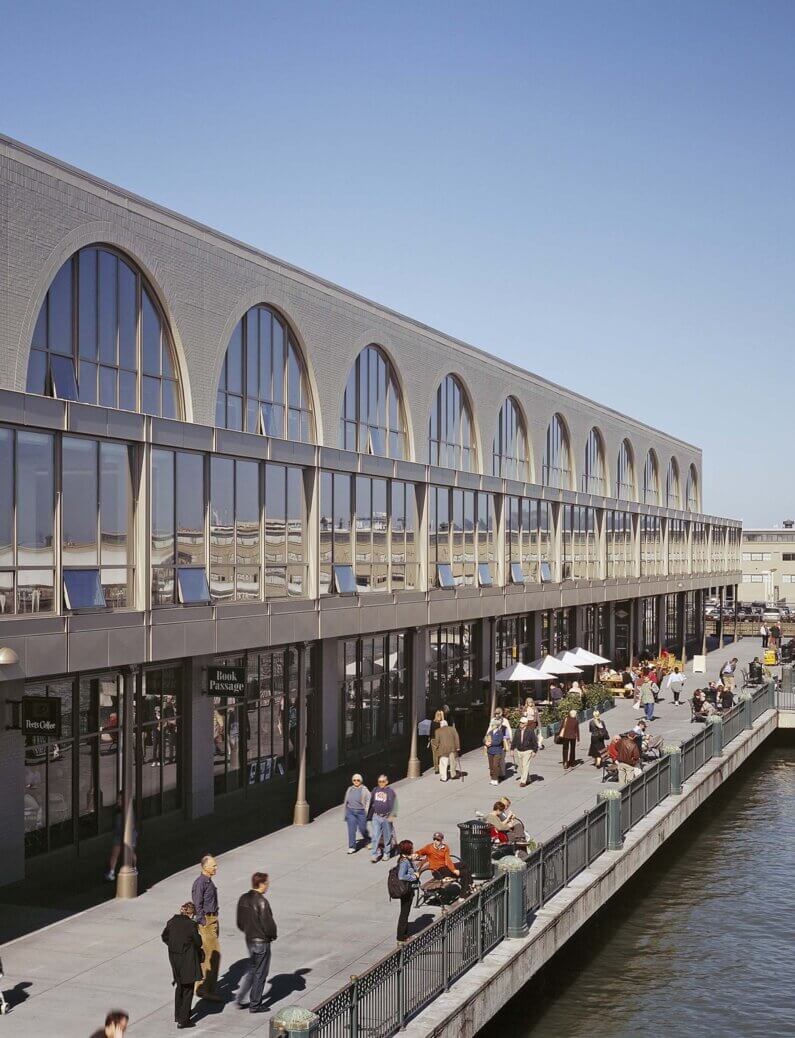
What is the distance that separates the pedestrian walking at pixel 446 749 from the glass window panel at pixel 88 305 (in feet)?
43.3

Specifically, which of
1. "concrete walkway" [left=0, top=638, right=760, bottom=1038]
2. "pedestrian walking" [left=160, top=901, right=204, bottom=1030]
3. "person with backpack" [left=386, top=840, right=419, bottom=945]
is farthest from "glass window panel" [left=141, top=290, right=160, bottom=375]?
"pedestrian walking" [left=160, top=901, right=204, bottom=1030]

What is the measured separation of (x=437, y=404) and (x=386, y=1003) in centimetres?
2577

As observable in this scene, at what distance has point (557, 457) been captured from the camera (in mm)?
50219

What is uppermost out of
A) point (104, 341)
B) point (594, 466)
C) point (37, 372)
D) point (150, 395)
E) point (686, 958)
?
point (594, 466)

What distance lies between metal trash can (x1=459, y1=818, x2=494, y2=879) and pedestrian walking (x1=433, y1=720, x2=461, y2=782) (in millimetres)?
10585

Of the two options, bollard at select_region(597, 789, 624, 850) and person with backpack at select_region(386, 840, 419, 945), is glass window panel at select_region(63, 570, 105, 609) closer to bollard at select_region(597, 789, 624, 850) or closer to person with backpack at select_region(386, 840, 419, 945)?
person with backpack at select_region(386, 840, 419, 945)

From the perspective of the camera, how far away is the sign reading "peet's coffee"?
931 inches

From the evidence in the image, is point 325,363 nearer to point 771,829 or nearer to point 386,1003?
point 771,829

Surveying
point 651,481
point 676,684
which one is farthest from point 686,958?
point 651,481

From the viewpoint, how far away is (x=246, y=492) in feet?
80.3

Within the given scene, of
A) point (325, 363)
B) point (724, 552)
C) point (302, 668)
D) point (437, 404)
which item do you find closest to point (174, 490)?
point (302, 668)

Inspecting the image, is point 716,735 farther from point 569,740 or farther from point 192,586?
point 192,586

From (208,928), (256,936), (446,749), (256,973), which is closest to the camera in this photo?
(256,936)

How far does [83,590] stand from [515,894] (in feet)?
25.1
